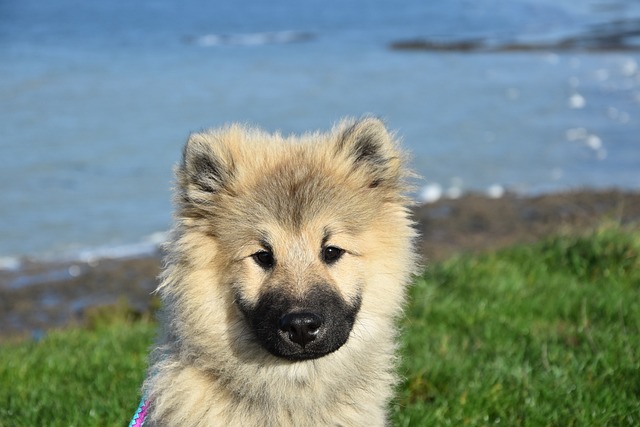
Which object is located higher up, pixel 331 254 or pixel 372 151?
pixel 372 151

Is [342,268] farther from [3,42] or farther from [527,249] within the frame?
[3,42]

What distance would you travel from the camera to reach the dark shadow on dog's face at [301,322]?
370 cm

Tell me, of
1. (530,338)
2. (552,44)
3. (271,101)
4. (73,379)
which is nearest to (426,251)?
(530,338)

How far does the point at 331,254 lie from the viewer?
402 centimetres

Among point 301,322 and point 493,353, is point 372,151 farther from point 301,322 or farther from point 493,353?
point 493,353

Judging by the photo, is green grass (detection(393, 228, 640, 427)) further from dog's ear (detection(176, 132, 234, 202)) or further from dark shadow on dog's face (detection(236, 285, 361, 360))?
dog's ear (detection(176, 132, 234, 202))

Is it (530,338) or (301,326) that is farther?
(530,338)

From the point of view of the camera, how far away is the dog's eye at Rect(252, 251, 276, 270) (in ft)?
12.9

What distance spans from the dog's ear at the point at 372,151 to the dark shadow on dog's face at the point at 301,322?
2.00 feet

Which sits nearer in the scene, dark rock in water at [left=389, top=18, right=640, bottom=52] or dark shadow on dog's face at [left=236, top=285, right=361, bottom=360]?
dark shadow on dog's face at [left=236, top=285, right=361, bottom=360]

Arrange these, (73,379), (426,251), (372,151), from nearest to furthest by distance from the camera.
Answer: (372,151), (73,379), (426,251)

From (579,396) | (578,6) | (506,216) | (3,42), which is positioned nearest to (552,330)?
(579,396)

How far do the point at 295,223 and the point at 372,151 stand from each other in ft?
1.71

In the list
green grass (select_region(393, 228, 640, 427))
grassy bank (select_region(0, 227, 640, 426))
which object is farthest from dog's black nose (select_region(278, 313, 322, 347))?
green grass (select_region(393, 228, 640, 427))
